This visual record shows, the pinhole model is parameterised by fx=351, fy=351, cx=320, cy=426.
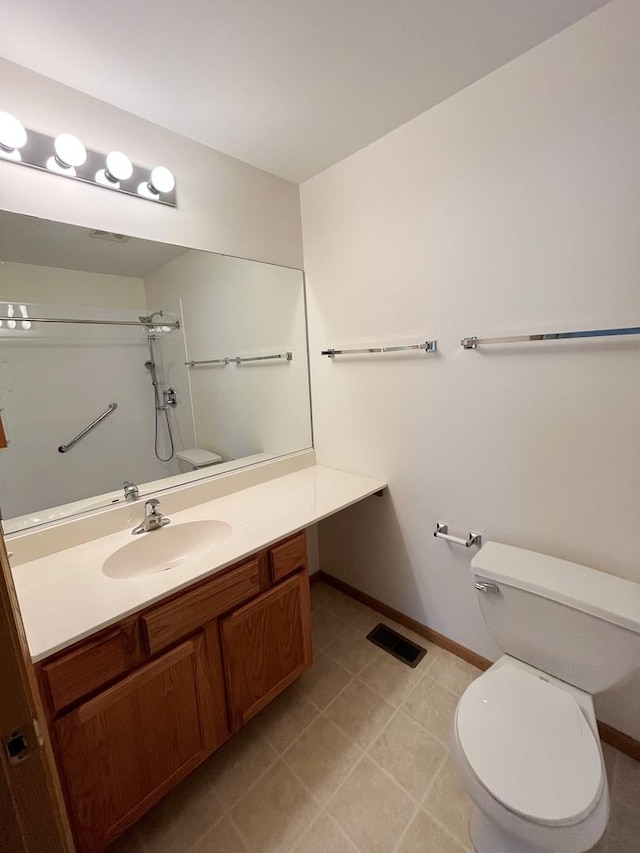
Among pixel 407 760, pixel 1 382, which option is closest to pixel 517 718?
pixel 407 760

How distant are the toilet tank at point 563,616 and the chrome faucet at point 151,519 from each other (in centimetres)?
122

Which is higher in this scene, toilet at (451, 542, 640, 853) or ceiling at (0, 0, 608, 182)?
ceiling at (0, 0, 608, 182)

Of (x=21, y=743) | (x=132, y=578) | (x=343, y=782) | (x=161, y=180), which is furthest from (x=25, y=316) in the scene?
(x=343, y=782)

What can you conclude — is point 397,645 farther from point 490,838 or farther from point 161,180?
point 161,180

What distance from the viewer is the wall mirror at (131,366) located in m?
1.23

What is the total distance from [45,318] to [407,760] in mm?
2088

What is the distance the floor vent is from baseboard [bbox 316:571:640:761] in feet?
0.25

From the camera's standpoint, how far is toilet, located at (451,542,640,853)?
834 mm

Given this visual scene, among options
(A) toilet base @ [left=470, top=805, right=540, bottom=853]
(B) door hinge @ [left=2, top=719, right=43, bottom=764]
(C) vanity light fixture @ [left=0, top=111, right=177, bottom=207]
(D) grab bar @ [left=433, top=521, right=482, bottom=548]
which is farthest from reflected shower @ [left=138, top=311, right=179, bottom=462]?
(A) toilet base @ [left=470, top=805, right=540, bottom=853]

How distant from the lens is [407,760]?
1.29m

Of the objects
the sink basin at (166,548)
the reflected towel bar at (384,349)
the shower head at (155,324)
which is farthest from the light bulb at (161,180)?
the sink basin at (166,548)

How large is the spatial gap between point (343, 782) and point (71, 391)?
1745 mm

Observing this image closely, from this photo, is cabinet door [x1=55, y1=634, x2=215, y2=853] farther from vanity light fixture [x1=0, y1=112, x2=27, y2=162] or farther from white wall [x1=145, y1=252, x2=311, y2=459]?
vanity light fixture [x1=0, y1=112, x2=27, y2=162]

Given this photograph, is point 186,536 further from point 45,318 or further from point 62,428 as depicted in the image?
point 45,318
